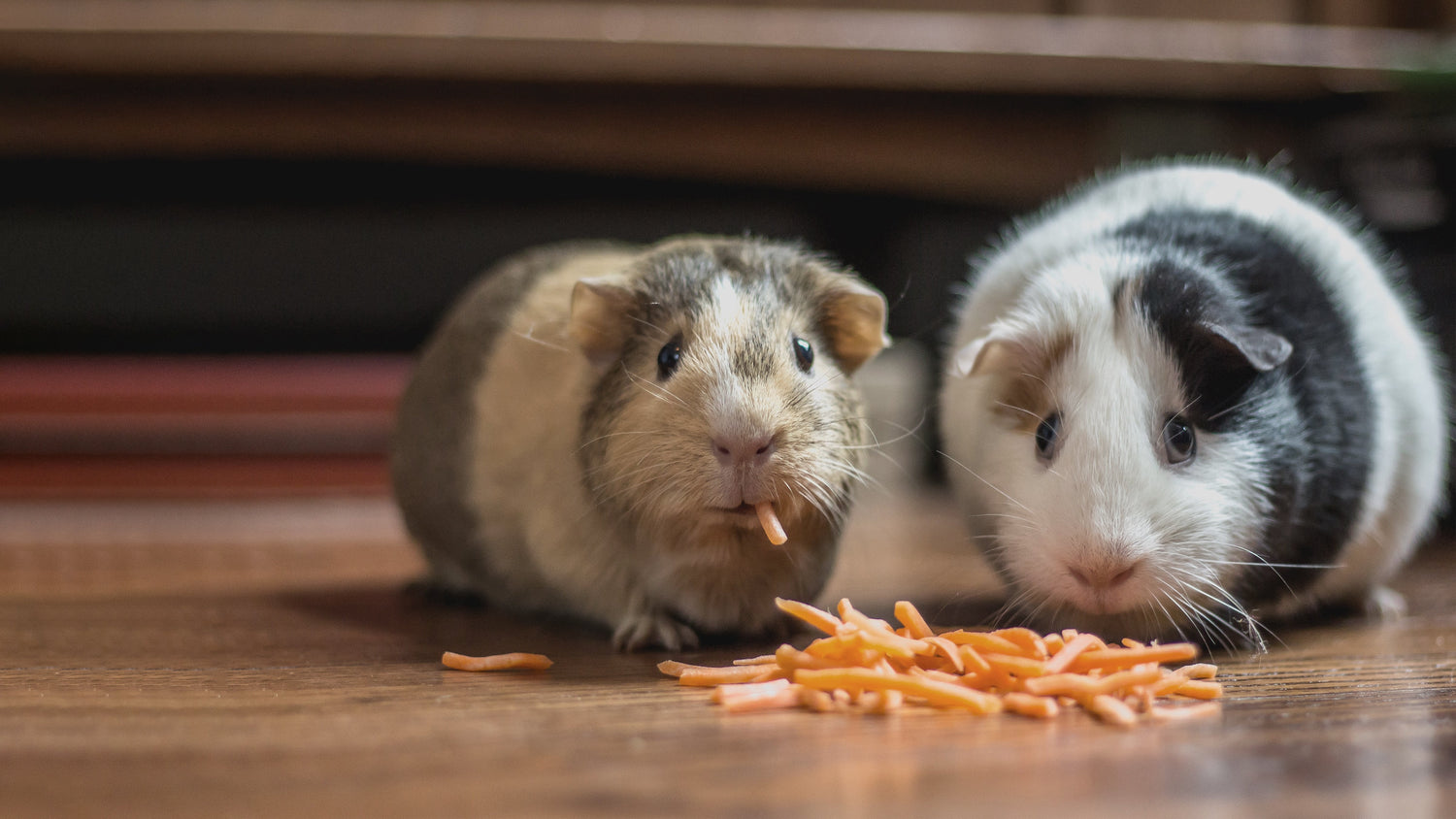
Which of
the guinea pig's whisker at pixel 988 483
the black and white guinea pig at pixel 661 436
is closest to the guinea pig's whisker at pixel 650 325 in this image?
the black and white guinea pig at pixel 661 436

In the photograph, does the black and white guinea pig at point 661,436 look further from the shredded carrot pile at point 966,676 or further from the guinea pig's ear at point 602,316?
the shredded carrot pile at point 966,676

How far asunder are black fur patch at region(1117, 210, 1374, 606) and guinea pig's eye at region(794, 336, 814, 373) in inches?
22.3

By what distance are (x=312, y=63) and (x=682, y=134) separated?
4.37 ft

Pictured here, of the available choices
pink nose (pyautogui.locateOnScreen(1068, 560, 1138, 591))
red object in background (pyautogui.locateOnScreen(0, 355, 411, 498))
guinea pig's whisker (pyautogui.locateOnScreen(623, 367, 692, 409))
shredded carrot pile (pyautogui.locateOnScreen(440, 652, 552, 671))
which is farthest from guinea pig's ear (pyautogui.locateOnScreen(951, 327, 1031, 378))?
red object in background (pyautogui.locateOnScreen(0, 355, 411, 498))

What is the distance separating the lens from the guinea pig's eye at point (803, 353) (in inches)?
79.3

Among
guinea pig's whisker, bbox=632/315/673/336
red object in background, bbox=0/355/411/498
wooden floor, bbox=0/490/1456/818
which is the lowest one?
wooden floor, bbox=0/490/1456/818

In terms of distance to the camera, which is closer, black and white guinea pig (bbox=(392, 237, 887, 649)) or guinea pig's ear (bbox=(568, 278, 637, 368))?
black and white guinea pig (bbox=(392, 237, 887, 649))

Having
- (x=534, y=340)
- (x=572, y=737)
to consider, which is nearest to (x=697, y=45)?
(x=534, y=340)

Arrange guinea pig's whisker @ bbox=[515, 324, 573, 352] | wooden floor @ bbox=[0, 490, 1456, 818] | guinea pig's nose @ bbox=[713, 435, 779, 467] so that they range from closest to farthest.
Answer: wooden floor @ bbox=[0, 490, 1456, 818] → guinea pig's nose @ bbox=[713, 435, 779, 467] → guinea pig's whisker @ bbox=[515, 324, 573, 352]

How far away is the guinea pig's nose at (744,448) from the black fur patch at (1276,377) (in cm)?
70

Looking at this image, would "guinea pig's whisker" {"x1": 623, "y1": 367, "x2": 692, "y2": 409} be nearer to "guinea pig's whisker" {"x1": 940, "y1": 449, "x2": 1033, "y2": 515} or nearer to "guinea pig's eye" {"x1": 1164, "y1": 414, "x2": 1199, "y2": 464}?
"guinea pig's whisker" {"x1": 940, "y1": 449, "x2": 1033, "y2": 515}

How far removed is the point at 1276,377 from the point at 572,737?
1336mm

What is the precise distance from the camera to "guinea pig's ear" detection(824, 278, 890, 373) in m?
2.10

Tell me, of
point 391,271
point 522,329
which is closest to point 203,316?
point 391,271
